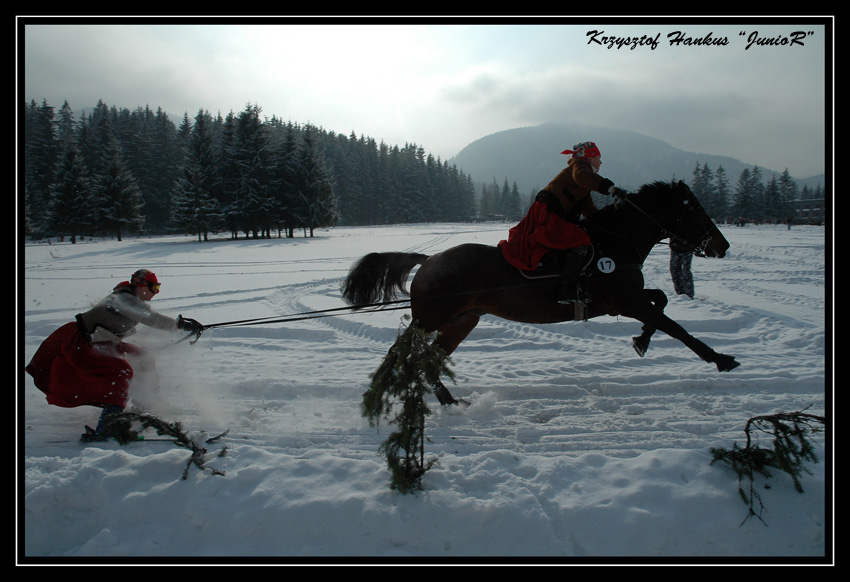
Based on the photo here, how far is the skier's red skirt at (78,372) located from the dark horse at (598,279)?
7.59 ft

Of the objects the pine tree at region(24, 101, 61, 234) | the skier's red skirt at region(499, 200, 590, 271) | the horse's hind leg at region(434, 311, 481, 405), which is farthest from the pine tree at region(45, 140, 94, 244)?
the skier's red skirt at region(499, 200, 590, 271)

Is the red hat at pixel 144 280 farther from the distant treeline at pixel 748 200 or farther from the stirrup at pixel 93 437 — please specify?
the distant treeline at pixel 748 200

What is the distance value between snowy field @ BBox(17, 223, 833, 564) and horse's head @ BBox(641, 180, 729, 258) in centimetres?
149

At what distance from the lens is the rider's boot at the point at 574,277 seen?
13.8 ft

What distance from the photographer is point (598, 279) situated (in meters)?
4.30

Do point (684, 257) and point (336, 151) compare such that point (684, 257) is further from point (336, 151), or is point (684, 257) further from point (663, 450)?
point (336, 151)

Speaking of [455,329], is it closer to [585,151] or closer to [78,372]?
[585,151]

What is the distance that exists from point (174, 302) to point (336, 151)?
6613 cm

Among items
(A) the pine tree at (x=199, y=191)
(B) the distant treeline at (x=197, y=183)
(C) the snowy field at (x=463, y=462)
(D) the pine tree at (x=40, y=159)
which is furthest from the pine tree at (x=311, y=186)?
(C) the snowy field at (x=463, y=462)

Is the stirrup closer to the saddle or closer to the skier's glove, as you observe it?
the skier's glove

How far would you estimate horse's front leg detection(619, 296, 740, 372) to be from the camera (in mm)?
4031
